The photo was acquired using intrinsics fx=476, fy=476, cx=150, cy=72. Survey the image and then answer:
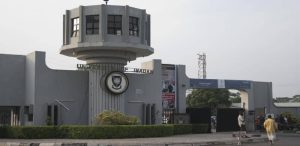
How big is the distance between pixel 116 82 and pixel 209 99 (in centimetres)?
5523

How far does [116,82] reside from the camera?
113 ft

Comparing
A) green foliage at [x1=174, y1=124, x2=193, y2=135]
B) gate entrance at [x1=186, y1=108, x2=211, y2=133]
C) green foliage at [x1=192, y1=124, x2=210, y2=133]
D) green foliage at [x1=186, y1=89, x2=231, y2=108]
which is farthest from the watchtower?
green foliage at [x1=186, y1=89, x2=231, y2=108]

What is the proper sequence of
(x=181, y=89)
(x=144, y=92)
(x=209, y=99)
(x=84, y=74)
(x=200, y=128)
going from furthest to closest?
(x=209, y=99) → (x=181, y=89) → (x=200, y=128) → (x=144, y=92) → (x=84, y=74)

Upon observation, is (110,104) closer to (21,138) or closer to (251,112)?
(21,138)

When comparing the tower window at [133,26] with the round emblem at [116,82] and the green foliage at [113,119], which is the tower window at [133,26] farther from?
the green foliage at [113,119]

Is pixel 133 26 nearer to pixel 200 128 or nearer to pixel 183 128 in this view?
pixel 183 128

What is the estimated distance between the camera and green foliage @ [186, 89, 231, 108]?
3450 inches

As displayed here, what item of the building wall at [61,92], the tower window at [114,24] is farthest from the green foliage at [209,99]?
the tower window at [114,24]

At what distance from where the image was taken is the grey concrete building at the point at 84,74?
33.4 meters

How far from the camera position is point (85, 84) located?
35469 mm

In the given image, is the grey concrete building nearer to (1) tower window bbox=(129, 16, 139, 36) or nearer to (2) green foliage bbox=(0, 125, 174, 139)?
(1) tower window bbox=(129, 16, 139, 36)

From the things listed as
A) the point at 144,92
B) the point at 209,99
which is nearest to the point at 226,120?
the point at 144,92

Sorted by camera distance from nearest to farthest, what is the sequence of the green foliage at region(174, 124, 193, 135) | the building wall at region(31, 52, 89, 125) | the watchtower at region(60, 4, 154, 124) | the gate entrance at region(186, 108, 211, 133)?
1. the watchtower at region(60, 4, 154, 124)
2. the building wall at region(31, 52, 89, 125)
3. the green foliage at region(174, 124, 193, 135)
4. the gate entrance at region(186, 108, 211, 133)

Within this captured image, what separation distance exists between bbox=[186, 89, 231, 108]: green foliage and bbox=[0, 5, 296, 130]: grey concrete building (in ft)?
170
